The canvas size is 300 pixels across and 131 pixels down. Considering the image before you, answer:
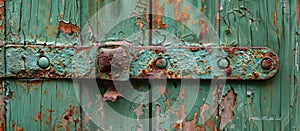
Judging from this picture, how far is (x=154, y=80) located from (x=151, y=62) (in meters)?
0.06

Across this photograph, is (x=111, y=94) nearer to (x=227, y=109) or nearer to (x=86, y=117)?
(x=86, y=117)

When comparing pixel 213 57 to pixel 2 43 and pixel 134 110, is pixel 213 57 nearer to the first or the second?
pixel 134 110

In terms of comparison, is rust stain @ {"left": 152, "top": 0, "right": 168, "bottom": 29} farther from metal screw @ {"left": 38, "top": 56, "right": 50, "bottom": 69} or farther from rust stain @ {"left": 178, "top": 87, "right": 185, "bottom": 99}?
metal screw @ {"left": 38, "top": 56, "right": 50, "bottom": 69}

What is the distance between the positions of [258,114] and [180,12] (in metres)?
0.33

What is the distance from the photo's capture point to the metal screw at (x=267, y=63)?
0.95 m

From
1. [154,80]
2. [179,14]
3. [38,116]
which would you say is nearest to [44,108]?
[38,116]

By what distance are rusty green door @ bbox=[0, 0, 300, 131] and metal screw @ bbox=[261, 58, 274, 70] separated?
0.14ft

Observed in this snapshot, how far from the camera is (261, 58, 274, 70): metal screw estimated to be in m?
0.95

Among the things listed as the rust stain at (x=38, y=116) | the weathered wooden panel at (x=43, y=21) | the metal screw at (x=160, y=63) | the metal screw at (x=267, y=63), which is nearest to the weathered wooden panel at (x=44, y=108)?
the rust stain at (x=38, y=116)

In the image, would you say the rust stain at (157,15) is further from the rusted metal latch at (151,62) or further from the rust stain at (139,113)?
the rust stain at (139,113)

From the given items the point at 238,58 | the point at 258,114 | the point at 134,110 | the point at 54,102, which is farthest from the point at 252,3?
the point at 54,102

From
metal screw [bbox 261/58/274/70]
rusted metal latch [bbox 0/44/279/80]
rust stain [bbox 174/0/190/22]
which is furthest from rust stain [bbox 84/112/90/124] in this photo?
metal screw [bbox 261/58/274/70]

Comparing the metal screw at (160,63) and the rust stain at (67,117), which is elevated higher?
the metal screw at (160,63)

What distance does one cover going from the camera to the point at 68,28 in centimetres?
96
